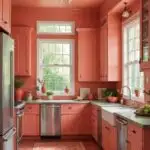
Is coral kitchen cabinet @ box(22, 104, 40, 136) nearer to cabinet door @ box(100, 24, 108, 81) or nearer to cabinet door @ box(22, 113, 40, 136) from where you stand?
cabinet door @ box(22, 113, 40, 136)

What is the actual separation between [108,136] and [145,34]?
189 centimetres

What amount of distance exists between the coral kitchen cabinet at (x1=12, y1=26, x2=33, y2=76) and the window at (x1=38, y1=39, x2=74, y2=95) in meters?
0.39

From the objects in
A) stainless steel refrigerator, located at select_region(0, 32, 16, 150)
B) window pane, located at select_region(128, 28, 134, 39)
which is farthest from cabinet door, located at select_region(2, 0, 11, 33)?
window pane, located at select_region(128, 28, 134, 39)

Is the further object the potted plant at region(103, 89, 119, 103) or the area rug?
the potted plant at region(103, 89, 119, 103)

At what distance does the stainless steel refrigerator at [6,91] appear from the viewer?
3561 millimetres

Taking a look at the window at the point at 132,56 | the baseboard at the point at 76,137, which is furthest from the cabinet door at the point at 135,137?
the baseboard at the point at 76,137

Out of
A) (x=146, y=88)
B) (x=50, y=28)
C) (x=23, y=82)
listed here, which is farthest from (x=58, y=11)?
(x=146, y=88)

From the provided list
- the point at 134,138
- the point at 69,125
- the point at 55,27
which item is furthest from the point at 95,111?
the point at 134,138

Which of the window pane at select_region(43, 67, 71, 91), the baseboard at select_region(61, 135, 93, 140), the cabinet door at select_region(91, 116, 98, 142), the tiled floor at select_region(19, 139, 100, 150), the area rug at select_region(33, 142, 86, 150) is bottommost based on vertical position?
the tiled floor at select_region(19, 139, 100, 150)

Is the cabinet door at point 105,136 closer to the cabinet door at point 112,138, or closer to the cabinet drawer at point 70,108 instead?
the cabinet door at point 112,138

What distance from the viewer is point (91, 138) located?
762cm

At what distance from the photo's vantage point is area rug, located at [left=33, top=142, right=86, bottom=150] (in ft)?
21.6

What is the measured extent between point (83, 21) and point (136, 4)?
2.25 meters

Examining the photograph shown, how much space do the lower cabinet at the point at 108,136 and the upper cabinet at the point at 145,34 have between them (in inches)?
46.3
